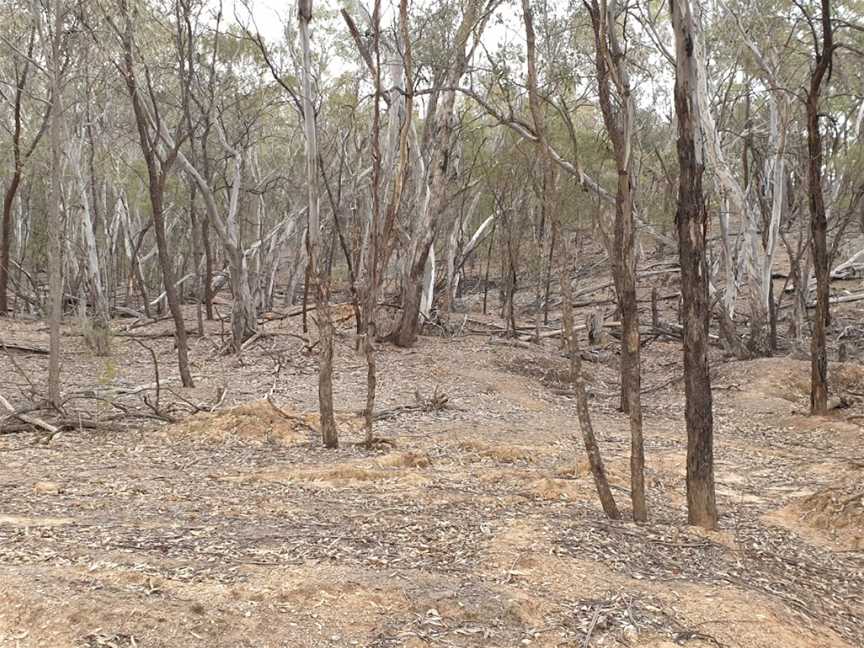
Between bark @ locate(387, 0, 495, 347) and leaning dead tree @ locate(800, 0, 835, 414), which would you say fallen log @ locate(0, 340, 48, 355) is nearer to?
bark @ locate(387, 0, 495, 347)

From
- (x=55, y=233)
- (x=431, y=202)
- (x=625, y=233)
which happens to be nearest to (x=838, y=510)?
(x=625, y=233)

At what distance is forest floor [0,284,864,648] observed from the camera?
10.6 feet

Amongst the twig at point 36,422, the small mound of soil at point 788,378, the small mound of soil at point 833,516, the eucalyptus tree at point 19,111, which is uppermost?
the eucalyptus tree at point 19,111

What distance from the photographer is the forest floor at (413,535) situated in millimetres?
3223

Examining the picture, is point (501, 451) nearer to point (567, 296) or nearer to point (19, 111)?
point (567, 296)

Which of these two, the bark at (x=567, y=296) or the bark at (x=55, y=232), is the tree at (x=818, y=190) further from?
the bark at (x=55, y=232)

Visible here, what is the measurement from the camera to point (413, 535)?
175 inches

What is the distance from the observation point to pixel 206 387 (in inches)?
415

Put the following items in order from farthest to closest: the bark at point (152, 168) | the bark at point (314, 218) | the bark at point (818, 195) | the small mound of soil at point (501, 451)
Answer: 1. the bark at point (152, 168)
2. the bark at point (818, 195)
3. the small mound of soil at point (501, 451)
4. the bark at point (314, 218)

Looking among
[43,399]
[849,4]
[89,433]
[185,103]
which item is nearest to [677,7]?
[89,433]

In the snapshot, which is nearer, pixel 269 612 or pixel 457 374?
pixel 269 612

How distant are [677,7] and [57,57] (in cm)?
621

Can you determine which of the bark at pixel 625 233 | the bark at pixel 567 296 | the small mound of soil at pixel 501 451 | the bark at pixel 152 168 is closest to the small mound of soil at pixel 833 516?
the bark at pixel 625 233

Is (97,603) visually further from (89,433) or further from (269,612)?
(89,433)
